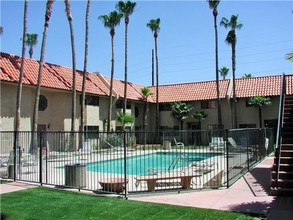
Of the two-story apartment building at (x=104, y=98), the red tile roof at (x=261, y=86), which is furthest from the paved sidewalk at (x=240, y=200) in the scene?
the red tile roof at (x=261, y=86)

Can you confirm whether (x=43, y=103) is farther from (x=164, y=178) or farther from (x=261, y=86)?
(x=261, y=86)

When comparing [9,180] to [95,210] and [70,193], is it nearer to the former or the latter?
[70,193]

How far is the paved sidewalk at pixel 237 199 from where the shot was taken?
317 inches

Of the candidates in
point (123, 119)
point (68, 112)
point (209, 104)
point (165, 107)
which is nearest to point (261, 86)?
point (209, 104)

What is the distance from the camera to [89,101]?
3155 cm

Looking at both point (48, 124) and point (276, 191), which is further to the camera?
point (48, 124)

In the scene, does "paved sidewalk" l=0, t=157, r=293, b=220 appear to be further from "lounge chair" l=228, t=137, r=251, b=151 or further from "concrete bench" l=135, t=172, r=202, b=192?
"lounge chair" l=228, t=137, r=251, b=151

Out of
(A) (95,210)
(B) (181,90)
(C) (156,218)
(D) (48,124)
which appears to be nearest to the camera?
(C) (156,218)

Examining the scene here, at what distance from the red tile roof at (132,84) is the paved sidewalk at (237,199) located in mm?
15181

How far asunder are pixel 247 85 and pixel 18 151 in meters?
28.6

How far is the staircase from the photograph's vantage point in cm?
970

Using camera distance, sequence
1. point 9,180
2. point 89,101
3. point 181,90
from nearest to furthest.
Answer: point 9,180 < point 89,101 < point 181,90

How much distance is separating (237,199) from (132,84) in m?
32.9

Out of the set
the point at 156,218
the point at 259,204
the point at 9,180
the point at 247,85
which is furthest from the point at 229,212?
the point at 247,85
